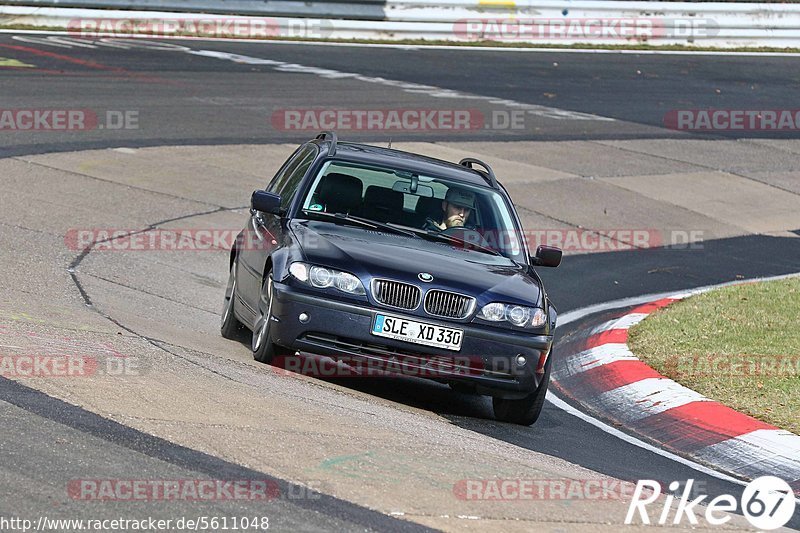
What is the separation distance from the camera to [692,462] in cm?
771

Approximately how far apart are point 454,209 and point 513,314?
4.34 feet

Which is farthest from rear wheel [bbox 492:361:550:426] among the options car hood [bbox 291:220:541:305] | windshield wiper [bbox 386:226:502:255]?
windshield wiper [bbox 386:226:502:255]

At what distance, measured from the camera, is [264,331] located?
26.7ft

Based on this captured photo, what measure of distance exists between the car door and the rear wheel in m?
1.72

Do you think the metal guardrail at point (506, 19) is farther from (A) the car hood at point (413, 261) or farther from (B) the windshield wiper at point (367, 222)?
(A) the car hood at point (413, 261)

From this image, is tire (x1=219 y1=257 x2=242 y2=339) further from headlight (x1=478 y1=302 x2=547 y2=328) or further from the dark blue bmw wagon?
headlight (x1=478 y1=302 x2=547 y2=328)

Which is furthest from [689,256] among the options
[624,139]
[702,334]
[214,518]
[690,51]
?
[690,51]

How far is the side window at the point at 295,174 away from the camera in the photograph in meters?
9.23

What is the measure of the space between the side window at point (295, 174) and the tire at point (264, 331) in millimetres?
978

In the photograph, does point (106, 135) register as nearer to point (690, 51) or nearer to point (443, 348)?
point (443, 348)

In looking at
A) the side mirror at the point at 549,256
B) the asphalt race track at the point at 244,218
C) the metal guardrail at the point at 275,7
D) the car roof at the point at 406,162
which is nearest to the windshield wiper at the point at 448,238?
the side mirror at the point at 549,256

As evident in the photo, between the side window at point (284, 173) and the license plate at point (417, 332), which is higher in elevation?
the side window at point (284, 173)

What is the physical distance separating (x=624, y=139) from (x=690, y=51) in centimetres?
1173

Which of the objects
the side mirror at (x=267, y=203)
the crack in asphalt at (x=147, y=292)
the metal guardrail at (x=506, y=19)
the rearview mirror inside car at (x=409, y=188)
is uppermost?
the metal guardrail at (x=506, y=19)
